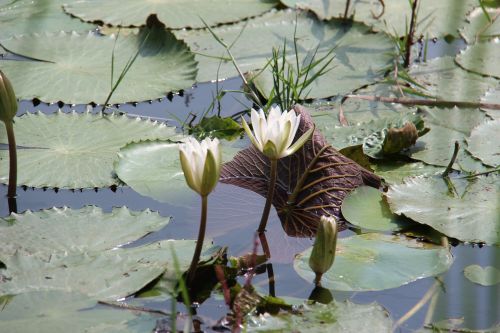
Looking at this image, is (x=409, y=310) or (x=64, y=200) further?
(x=64, y=200)

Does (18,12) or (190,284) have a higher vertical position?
(18,12)

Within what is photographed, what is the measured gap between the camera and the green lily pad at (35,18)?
363cm

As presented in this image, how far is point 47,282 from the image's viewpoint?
6.53ft

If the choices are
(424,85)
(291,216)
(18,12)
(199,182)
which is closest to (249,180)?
(291,216)

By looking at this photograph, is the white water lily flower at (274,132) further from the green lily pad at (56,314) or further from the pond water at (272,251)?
the green lily pad at (56,314)

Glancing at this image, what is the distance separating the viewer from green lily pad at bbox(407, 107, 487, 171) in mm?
2715

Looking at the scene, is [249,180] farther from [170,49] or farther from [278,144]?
[170,49]

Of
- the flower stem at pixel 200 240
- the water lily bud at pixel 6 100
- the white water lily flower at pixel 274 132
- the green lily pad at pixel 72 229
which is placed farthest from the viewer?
the water lily bud at pixel 6 100

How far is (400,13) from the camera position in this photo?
12.5 feet

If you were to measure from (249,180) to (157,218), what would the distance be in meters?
0.38

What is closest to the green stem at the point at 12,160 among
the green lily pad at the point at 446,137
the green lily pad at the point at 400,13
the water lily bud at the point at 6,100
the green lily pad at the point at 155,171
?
the water lily bud at the point at 6,100

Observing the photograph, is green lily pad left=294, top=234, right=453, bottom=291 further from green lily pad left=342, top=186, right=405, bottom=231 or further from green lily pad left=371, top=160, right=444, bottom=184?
green lily pad left=371, top=160, right=444, bottom=184

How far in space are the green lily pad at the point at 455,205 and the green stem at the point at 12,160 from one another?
3.53 ft

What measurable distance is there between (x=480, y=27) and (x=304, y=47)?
32.0 inches
